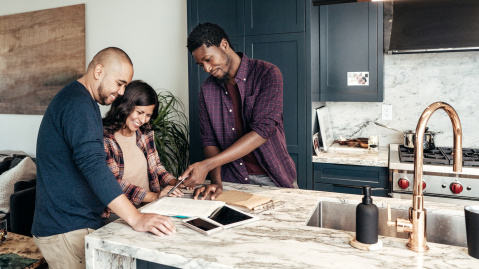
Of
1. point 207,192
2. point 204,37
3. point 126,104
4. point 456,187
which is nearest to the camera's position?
point 207,192

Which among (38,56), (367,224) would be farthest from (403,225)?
(38,56)

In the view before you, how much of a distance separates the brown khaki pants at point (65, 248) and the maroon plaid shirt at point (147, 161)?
287 millimetres

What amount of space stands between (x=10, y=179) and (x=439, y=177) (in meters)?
3.50

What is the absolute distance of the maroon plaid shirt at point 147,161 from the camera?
1.94 metres

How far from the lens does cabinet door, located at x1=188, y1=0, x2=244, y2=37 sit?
117 inches

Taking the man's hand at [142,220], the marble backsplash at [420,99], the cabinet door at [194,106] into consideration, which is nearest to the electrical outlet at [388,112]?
the marble backsplash at [420,99]

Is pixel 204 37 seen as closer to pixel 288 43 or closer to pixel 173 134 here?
pixel 288 43

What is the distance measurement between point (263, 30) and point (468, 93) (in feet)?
5.56

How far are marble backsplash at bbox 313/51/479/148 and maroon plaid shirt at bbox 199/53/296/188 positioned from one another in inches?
42.6

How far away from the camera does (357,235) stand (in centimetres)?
117

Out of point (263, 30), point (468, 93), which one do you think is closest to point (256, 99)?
point (263, 30)

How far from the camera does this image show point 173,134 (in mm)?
3293

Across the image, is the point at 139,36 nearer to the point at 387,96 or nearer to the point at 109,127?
the point at 109,127

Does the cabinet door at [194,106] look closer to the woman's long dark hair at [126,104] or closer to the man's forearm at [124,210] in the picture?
the woman's long dark hair at [126,104]
